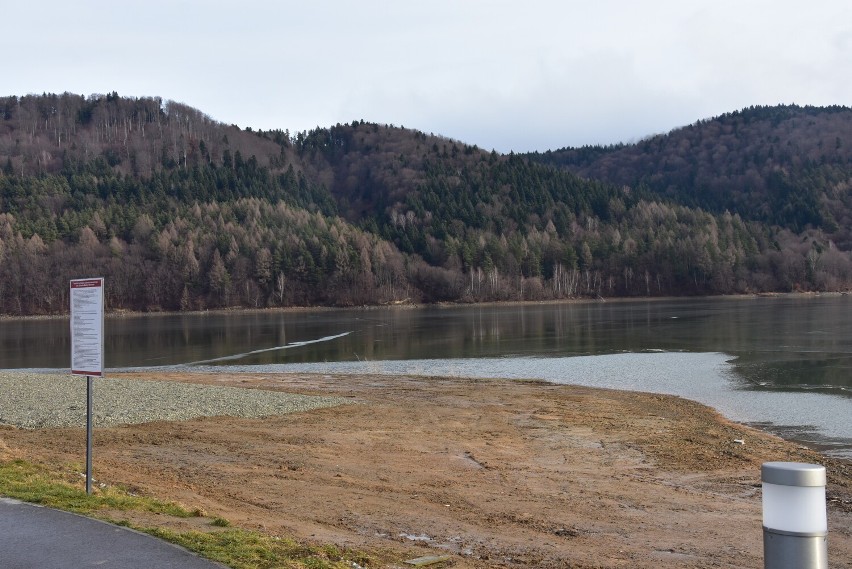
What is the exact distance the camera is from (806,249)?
195125 mm

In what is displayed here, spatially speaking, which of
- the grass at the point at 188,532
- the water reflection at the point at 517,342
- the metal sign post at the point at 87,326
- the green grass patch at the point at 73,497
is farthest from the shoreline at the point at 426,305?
the metal sign post at the point at 87,326

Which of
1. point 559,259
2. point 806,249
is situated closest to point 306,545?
point 559,259

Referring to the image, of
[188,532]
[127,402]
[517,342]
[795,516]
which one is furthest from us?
[517,342]

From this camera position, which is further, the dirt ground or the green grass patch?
the dirt ground

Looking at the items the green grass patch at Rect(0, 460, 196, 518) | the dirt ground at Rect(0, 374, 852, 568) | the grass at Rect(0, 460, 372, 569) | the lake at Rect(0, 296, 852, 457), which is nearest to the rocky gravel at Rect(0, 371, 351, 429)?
the dirt ground at Rect(0, 374, 852, 568)

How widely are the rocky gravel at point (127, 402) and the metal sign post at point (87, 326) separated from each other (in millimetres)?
11782

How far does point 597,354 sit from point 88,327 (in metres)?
46.9

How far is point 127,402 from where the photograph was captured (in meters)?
27.4

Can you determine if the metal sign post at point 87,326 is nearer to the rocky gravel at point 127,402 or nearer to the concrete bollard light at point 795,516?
the concrete bollard light at point 795,516

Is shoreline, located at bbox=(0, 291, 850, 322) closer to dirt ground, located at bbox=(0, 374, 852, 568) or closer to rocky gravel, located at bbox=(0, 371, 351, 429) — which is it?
rocky gravel, located at bbox=(0, 371, 351, 429)

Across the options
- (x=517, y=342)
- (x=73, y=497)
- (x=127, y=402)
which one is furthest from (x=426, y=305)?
(x=73, y=497)

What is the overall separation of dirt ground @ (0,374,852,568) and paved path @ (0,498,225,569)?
2297mm

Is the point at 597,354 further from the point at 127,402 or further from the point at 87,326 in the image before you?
the point at 87,326

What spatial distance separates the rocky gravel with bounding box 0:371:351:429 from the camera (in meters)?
23.5
